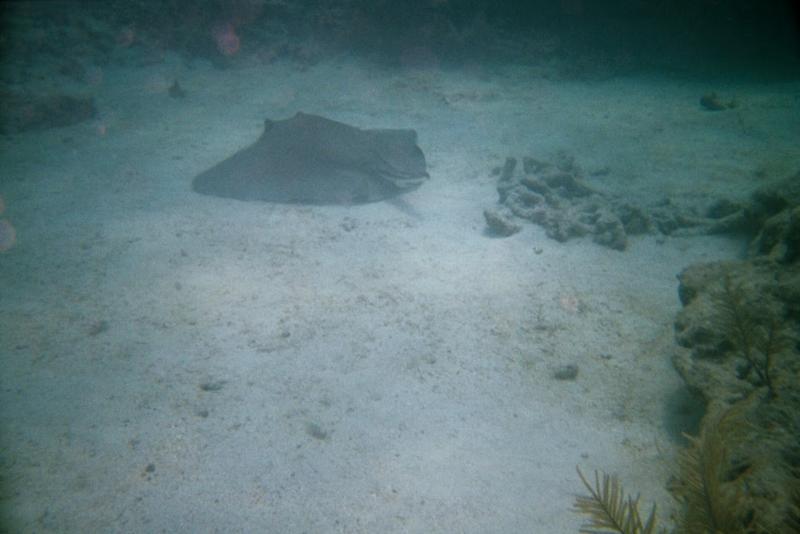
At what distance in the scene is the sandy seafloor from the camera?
2959mm

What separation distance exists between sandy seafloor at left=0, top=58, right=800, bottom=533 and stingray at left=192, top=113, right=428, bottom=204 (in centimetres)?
36

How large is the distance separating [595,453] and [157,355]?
13.2 ft

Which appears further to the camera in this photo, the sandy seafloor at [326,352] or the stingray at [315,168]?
the stingray at [315,168]

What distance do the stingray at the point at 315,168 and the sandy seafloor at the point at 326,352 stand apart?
360 millimetres

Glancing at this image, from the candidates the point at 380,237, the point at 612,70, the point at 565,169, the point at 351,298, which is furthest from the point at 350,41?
the point at 351,298

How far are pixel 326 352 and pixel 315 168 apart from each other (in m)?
3.98

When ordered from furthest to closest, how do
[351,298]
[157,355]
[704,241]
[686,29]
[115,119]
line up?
[686,29] → [115,119] → [704,241] → [351,298] → [157,355]

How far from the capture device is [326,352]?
4.18 meters

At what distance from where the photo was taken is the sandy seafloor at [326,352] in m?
2.96

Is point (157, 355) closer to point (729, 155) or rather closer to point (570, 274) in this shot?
point (570, 274)

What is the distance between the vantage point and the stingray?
692 centimetres

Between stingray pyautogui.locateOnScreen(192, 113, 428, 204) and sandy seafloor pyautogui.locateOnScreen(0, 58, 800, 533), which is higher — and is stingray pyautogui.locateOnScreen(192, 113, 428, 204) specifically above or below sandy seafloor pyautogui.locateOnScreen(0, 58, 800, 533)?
above

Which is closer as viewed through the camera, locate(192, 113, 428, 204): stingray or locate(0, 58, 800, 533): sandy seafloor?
locate(0, 58, 800, 533): sandy seafloor

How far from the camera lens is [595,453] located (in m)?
3.25
